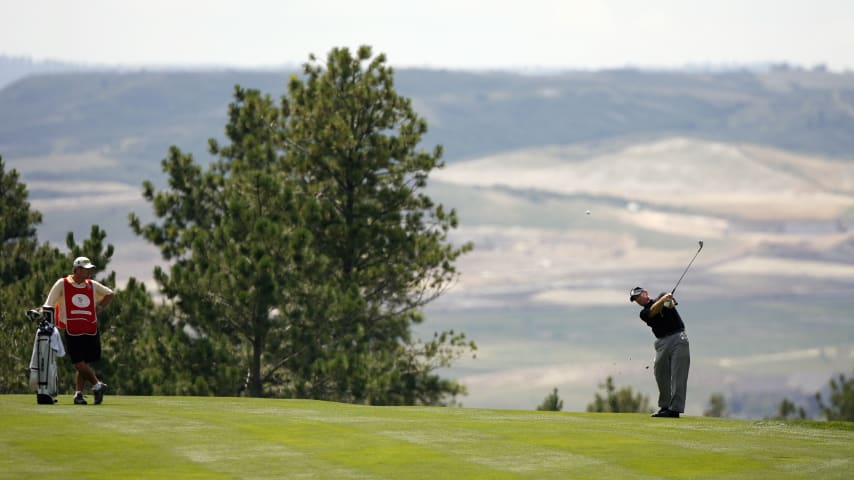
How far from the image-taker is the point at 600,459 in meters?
19.0

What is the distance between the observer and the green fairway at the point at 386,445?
1791cm

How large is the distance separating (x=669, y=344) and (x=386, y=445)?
20.1 feet

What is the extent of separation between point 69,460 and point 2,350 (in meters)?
31.9

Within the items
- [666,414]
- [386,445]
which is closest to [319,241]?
[666,414]

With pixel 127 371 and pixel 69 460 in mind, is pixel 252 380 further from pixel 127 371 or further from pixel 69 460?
pixel 69 460

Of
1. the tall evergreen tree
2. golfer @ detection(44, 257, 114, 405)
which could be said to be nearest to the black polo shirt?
golfer @ detection(44, 257, 114, 405)

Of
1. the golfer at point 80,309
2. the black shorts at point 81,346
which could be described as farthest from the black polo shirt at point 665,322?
the black shorts at point 81,346

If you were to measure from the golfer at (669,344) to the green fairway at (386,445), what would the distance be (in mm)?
622

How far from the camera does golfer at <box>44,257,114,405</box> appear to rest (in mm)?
23203

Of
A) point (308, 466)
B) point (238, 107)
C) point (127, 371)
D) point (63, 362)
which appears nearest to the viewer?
point (308, 466)

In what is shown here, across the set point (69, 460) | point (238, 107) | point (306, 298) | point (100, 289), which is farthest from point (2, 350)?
point (69, 460)

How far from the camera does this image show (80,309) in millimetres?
23328

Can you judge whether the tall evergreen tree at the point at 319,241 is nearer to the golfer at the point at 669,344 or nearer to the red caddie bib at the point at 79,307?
the red caddie bib at the point at 79,307

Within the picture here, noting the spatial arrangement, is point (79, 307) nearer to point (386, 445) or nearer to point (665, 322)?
point (386, 445)
